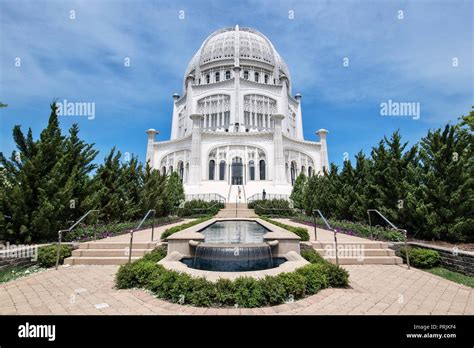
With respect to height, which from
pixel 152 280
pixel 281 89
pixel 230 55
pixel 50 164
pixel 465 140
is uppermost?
pixel 230 55

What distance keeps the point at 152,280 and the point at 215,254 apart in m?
2.07

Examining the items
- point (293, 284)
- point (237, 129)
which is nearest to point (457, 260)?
point (293, 284)

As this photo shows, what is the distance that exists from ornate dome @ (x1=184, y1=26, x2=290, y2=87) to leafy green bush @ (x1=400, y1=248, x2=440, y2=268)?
52459mm

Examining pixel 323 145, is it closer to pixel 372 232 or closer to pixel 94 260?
pixel 372 232

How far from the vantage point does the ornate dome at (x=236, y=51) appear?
178 feet

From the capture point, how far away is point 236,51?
177ft

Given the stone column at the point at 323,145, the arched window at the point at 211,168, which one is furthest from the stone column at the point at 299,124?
the arched window at the point at 211,168

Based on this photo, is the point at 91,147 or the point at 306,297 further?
the point at 91,147

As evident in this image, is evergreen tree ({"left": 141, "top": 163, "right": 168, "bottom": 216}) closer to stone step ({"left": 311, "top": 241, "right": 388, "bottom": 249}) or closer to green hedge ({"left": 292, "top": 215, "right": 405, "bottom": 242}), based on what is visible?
stone step ({"left": 311, "top": 241, "right": 388, "bottom": 249})

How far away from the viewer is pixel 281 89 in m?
50.8

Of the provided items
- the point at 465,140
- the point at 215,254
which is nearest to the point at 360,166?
the point at 465,140

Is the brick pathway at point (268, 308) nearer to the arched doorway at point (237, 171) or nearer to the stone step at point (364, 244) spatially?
the stone step at point (364, 244)
